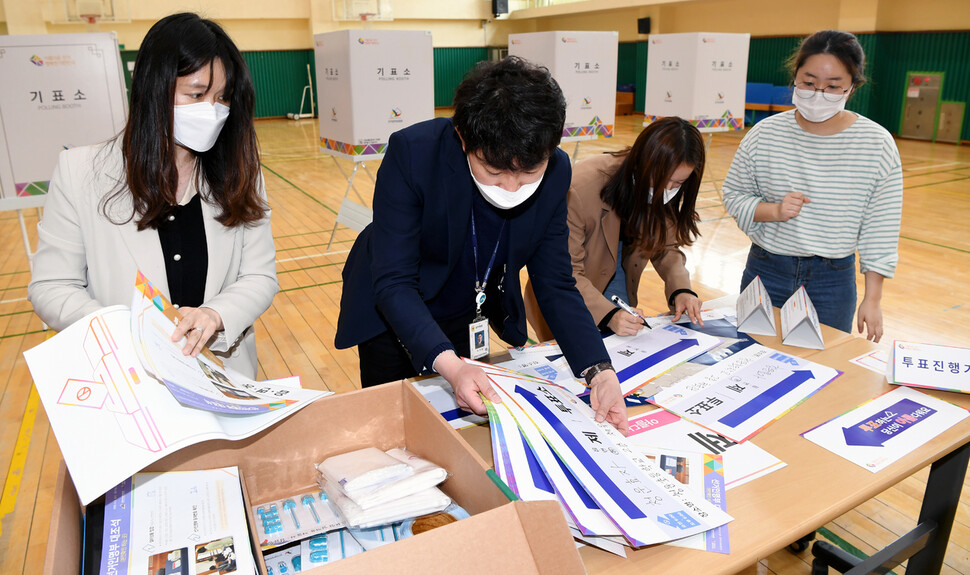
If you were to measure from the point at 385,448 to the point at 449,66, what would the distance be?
17.2 m

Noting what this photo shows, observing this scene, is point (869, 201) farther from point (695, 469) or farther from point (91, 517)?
point (91, 517)

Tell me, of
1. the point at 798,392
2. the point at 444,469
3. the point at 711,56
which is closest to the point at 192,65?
the point at 444,469

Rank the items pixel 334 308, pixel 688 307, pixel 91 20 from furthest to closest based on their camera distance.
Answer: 1. pixel 91 20
2. pixel 334 308
3. pixel 688 307

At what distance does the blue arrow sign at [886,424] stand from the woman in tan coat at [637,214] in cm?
56

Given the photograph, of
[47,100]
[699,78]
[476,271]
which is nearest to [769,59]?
[699,78]

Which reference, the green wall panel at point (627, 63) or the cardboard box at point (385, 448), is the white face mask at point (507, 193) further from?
the green wall panel at point (627, 63)

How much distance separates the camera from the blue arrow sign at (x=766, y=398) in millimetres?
1328

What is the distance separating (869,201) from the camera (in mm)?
1969

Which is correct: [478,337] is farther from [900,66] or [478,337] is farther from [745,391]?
[900,66]

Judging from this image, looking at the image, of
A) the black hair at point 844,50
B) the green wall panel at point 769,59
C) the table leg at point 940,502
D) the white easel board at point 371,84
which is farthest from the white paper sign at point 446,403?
the green wall panel at point 769,59

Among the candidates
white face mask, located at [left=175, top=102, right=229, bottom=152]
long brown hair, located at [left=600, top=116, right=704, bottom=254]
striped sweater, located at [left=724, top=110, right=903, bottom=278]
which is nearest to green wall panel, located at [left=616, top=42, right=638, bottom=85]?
striped sweater, located at [left=724, top=110, right=903, bottom=278]

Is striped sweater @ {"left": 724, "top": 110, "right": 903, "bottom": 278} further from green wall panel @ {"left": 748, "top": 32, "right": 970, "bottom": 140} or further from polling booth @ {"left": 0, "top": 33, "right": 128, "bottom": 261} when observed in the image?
green wall panel @ {"left": 748, "top": 32, "right": 970, "bottom": 140}

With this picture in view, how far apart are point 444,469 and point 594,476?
8.9 inches

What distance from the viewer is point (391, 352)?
5.47ft
